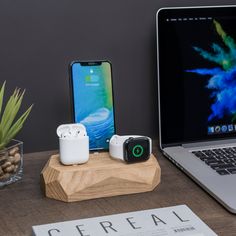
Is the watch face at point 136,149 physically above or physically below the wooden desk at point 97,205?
above

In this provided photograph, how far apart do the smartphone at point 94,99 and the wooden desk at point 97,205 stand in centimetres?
13

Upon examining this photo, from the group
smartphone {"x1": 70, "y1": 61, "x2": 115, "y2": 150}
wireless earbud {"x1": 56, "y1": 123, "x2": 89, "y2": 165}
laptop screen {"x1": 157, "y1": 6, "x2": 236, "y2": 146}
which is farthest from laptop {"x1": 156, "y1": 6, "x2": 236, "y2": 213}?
wireless earbud {"x1": 56, "y1": 123, "x2": 89, "y2": 165}

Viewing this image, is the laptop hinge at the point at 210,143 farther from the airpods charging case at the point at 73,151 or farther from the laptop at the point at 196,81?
the airpods charging case at the point at 73,151

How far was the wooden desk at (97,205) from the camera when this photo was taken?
2.51ft

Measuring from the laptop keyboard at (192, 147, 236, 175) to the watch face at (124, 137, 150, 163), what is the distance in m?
0.14

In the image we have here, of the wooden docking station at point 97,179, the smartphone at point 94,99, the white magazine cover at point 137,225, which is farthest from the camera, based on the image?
the smartphone at point 94,99

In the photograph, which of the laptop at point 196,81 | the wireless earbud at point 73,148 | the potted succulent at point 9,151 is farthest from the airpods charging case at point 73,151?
the laptop at point 196,81


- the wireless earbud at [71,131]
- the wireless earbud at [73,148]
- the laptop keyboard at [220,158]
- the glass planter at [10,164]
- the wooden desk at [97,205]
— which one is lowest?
the wooden desk at [97,205]

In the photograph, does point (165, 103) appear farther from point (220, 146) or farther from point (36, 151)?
point (36, 151)

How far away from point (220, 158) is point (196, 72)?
19cm

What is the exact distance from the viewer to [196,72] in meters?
1.05

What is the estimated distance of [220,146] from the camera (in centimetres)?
105

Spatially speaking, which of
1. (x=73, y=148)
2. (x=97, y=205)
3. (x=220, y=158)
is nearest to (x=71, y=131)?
(x=73, y=148)

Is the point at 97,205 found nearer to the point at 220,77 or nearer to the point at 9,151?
the point at 9,151
